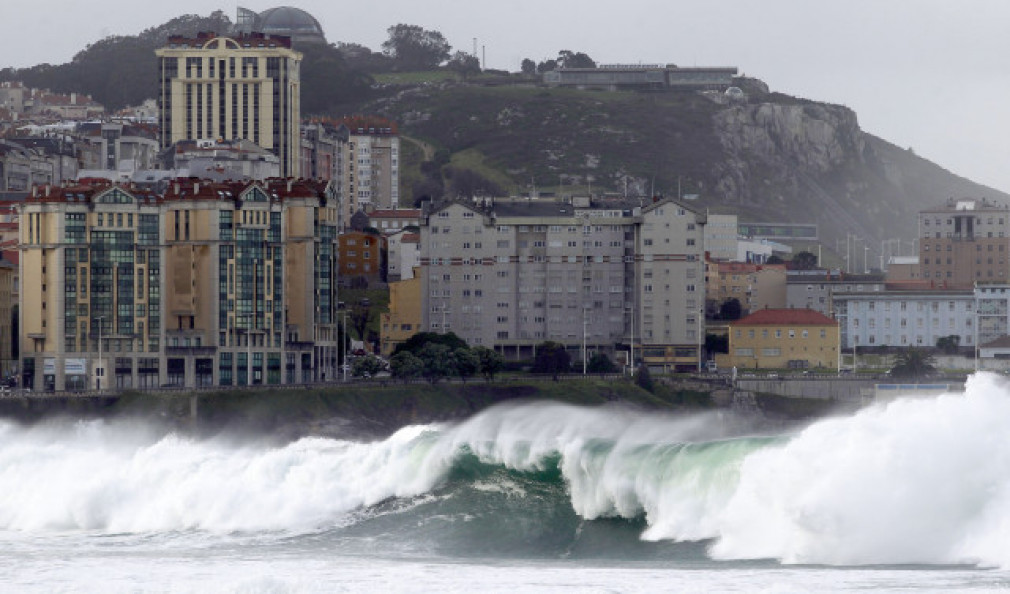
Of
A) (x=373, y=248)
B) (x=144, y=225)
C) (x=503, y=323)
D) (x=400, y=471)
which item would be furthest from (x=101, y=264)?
(x=400, y=471)

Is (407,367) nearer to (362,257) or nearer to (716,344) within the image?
(716,344)

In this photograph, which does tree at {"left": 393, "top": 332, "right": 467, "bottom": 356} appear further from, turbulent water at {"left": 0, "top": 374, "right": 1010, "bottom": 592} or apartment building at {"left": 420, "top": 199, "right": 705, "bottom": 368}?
turbulent water at {"left": 0, "top": 374, "right": 1010, "bottom": 592}

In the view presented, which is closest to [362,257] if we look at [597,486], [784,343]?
[784,343]

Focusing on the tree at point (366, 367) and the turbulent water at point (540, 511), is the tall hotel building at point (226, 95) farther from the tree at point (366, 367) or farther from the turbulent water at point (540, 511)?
the turbulent water at point (540, 511)

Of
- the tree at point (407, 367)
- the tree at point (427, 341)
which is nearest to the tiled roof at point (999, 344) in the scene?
the tree at point (427, 341)

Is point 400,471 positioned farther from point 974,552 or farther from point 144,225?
point 144,225
